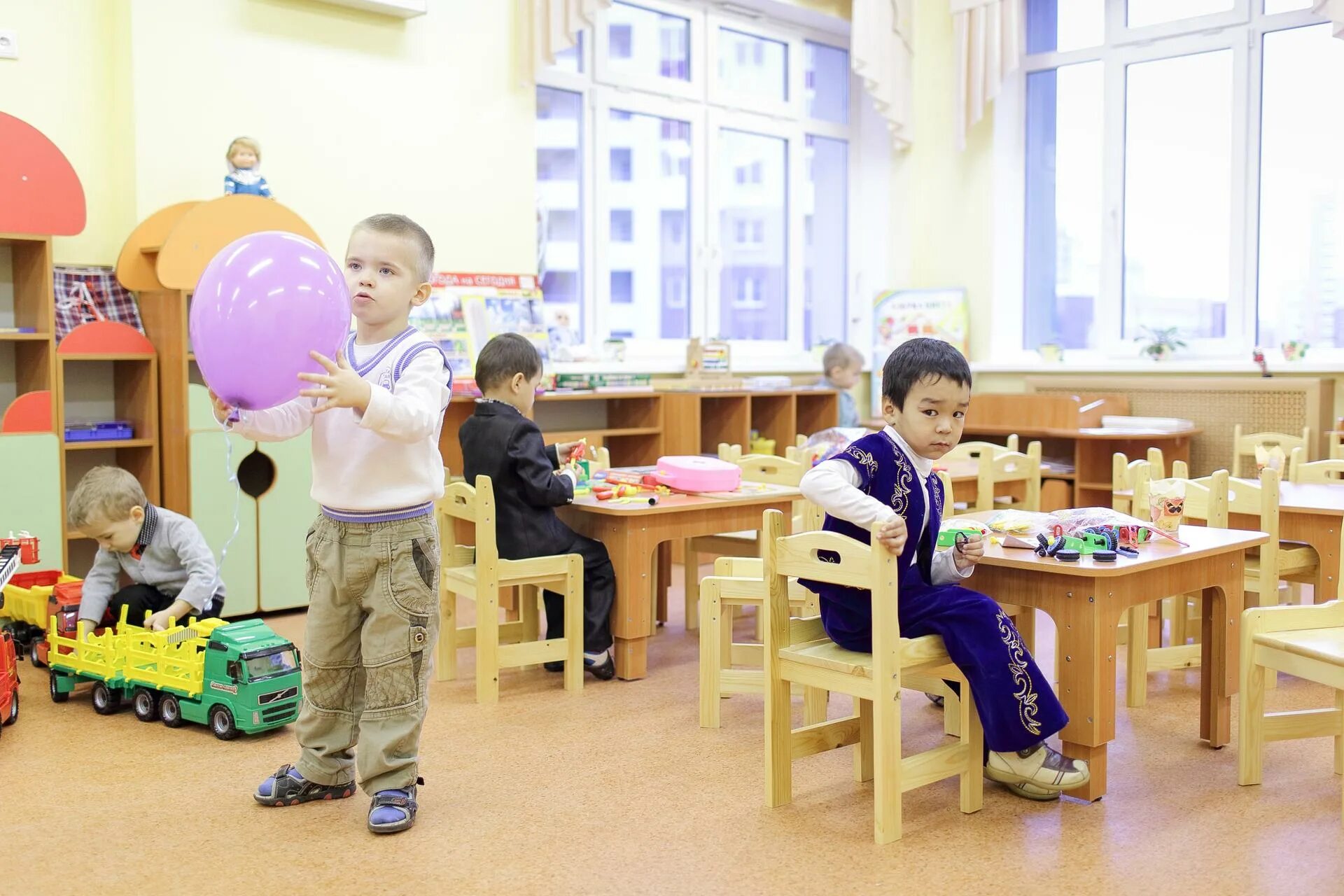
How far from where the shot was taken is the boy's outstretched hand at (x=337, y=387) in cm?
209

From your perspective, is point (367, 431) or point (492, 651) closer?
point (367, 431)

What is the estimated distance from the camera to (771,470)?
465 cm

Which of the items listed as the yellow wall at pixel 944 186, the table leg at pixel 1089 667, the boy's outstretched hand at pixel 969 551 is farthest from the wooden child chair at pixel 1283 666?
the yellow wall at pixel 944 186

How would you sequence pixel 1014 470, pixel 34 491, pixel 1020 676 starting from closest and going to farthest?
pixel 1020 676 → pixel 34 491 → pixel 1014 470

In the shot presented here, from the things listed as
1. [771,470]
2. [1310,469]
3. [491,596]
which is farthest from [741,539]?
[1310,469]

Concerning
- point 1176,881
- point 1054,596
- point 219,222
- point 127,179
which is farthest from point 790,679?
point 127,179

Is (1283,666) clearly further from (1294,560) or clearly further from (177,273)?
(177,273)

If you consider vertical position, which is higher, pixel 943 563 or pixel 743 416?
pixel 743 416

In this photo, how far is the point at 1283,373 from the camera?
19.8 ft

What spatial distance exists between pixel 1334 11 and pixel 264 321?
540 centimetres

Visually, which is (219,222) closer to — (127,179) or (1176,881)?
(127,179)

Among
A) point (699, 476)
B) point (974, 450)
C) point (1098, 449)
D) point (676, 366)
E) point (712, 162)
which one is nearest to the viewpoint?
point (699, 476)

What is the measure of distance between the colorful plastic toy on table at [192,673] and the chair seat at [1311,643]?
7.74 feet

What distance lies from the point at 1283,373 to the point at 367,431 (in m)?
5.21
